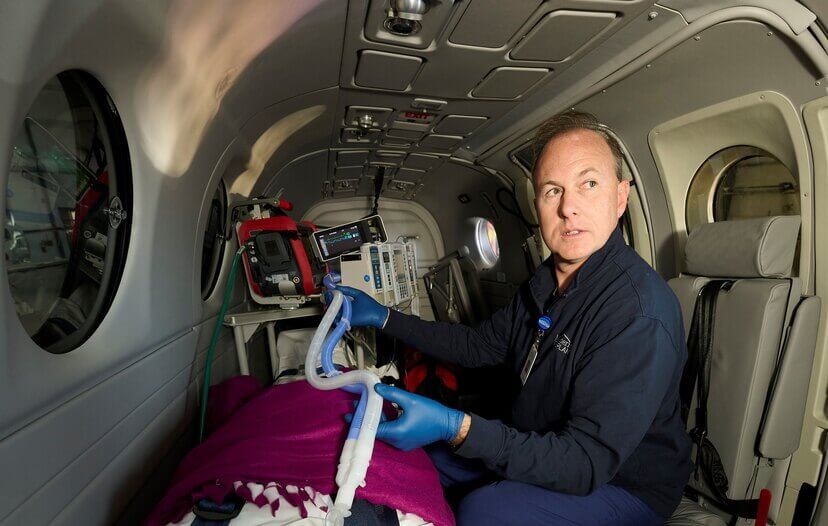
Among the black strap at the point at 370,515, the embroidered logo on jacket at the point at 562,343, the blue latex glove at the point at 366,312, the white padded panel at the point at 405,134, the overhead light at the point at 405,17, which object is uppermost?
the overhead light at the point at 405,17

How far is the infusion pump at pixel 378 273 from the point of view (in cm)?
322

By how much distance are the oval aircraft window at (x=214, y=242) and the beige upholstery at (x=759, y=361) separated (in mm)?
3093

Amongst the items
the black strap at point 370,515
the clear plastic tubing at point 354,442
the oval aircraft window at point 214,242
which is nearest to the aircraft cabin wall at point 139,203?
the oval aircraft window at point 214,242

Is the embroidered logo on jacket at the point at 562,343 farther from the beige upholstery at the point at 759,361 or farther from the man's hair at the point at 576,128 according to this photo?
the beige upholstery at the point at 759,361

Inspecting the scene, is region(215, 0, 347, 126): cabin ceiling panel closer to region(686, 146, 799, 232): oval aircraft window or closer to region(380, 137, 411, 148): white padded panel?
region(380, 137, 411, 148): white padded panel

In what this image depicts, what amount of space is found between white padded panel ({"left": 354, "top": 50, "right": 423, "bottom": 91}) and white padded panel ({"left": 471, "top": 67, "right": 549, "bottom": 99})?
496 millimetres

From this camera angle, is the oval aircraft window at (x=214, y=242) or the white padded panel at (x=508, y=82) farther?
the oval aircraft window at (x=214, y=242)

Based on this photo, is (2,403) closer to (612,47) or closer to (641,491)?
(641,491)

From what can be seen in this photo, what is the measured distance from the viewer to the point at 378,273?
339 cm

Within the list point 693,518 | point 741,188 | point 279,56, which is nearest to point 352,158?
point 279,56

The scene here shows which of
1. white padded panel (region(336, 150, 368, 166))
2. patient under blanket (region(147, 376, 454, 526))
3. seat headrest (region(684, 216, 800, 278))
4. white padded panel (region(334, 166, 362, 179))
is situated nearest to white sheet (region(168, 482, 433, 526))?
patient under blanket (region(147, 376, 454, 526))

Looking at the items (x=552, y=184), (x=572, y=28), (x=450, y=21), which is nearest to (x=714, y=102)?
(x=572, y=28)

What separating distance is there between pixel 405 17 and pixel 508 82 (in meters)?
1.06

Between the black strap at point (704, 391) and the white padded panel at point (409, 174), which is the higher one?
the white padded panel at point (409, 174)
